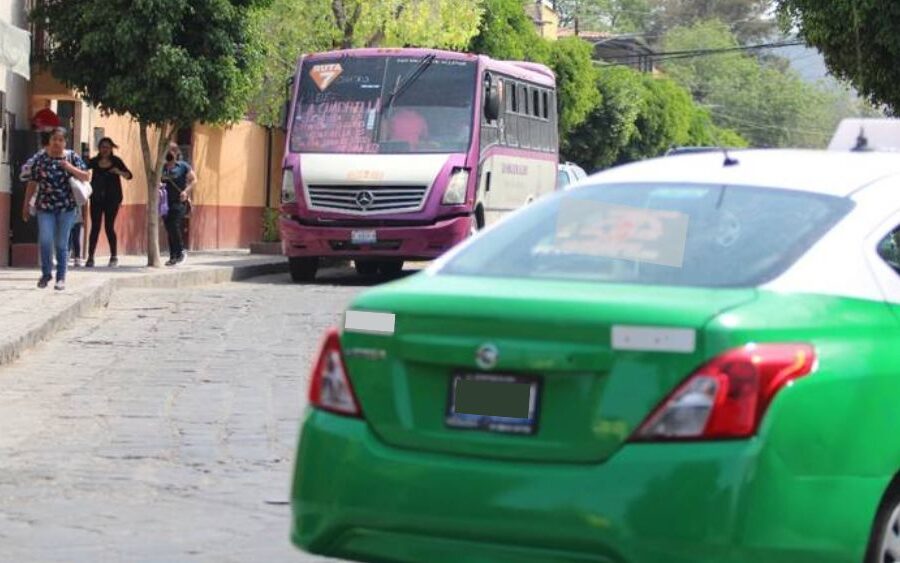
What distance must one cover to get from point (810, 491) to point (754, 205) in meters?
1.11

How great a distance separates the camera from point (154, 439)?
10.2m

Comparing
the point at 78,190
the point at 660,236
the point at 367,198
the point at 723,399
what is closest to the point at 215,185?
the point at 367,198

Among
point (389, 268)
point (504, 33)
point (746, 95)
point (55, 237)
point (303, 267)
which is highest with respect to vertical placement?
point (504, 33)

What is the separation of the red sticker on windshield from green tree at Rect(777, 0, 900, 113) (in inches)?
274

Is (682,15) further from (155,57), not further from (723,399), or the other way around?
(723,399)

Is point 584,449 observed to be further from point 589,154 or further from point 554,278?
point 589,154

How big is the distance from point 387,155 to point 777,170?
1953cm

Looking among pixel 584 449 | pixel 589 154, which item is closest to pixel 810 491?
pixel 584 449

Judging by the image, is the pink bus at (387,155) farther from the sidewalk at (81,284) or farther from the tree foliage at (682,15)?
the tree foliage at (682,15)

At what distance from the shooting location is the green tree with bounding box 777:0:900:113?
25.9 metres

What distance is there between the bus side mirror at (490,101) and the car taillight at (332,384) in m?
20.7

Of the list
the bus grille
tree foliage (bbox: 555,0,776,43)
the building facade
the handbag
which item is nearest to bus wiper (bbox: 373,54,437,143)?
the bus grille

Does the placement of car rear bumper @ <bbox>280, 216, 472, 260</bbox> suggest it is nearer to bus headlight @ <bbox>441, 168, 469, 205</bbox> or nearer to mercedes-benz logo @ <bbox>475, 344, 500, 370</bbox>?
bus headlight @ <bbox>441, 168, 469, 205</bbox>

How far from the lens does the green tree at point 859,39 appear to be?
25.9 m
